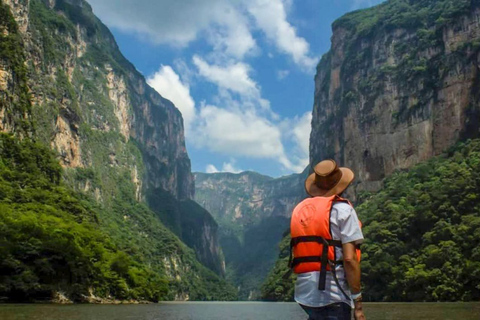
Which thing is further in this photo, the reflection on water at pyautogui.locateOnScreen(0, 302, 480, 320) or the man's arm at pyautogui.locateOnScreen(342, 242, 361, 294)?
the reflection on water at pyautogui.locateOnScreen(0, 302, 480, 320)

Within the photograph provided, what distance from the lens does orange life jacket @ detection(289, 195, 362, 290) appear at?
15.6 ft

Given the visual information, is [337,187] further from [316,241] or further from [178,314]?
[178,314]

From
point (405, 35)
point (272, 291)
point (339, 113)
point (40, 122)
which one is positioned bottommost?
point (272, 291)

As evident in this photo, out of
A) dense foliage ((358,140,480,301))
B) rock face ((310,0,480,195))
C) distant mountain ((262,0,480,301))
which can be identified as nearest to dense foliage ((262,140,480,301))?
dense foliage ((358,140,480,301))

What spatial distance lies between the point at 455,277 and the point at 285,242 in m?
82.3

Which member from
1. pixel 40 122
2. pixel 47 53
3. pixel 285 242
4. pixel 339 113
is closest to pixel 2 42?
pixel 40 122

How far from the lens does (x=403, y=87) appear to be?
4791 inches

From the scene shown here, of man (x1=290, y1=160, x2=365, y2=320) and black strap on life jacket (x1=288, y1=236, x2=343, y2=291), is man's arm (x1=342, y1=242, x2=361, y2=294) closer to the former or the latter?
man (x1=290, y1=160, x2=365, y2=320)

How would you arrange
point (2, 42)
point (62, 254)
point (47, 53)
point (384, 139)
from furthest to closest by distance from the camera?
point (47, 53)
point (384, 139)
point (2, 42)
point (62, 254)

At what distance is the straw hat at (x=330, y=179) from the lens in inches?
207

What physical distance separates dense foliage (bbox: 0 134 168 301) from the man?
40825 millimetres

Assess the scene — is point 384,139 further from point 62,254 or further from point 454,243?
point 62,254

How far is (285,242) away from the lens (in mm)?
134625

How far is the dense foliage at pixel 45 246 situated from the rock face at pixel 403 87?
62.2 m
